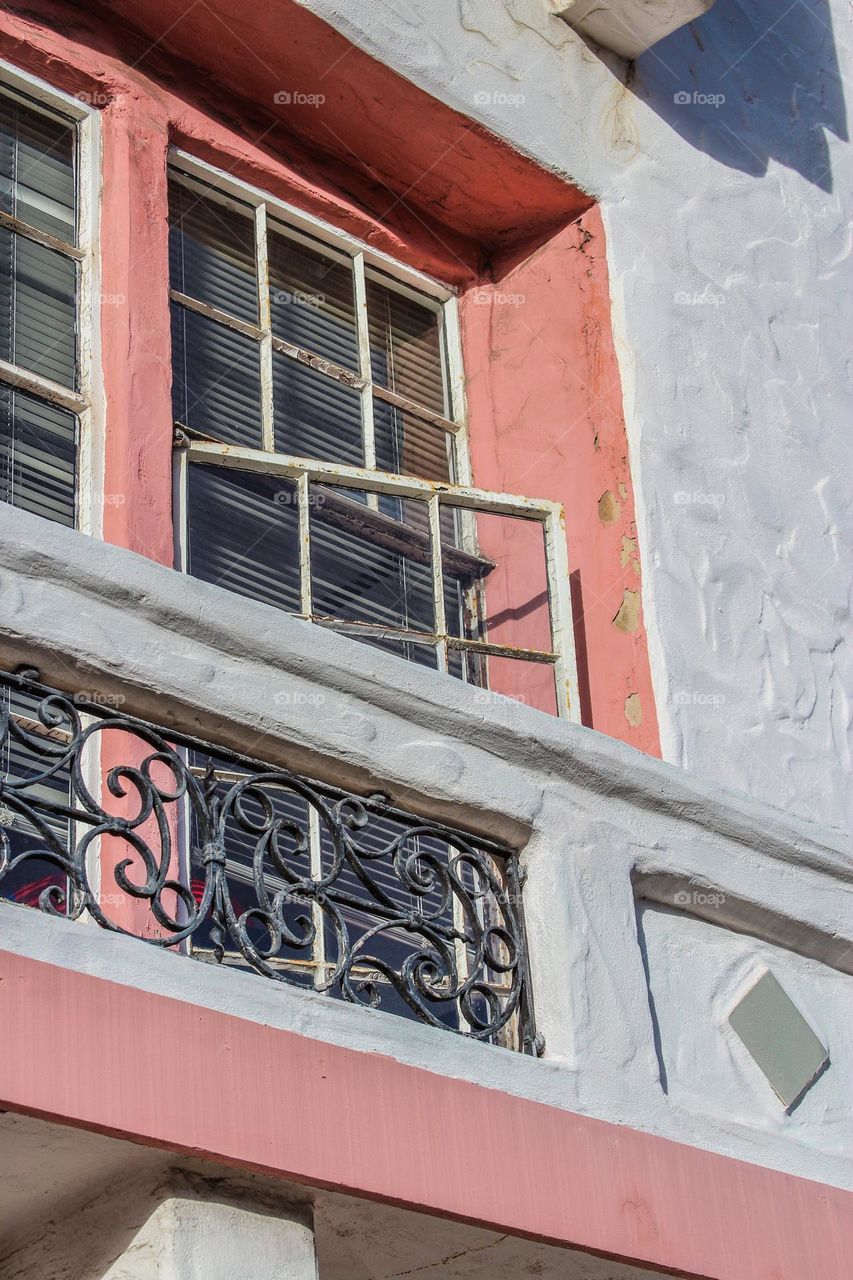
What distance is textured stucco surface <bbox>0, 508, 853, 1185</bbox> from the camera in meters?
3.82

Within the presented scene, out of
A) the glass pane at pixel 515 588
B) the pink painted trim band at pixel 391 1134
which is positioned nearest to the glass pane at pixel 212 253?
the glass pane at pixel 515 588

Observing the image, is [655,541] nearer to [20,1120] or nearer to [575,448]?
[575,448]

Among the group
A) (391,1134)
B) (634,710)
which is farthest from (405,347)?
(391,1134)

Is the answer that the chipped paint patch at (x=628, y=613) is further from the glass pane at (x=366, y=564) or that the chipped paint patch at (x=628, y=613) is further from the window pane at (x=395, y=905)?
the window pane at (x=395, y=905)

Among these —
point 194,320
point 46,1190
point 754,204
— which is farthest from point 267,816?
point 754,204

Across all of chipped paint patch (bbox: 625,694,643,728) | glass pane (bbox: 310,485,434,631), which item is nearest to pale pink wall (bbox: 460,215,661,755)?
chipped paint patch (bbox: 625,694,643,728)

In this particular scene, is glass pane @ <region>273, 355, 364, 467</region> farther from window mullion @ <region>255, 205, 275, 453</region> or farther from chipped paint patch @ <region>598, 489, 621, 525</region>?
chipped paint patch @ <region>598, 489, 621, 525</region>

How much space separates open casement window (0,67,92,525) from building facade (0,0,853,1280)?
0.04ft

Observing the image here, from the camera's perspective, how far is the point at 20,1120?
3.34m

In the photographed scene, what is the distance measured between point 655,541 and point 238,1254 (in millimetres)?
2957

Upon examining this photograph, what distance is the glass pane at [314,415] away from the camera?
5.85 m

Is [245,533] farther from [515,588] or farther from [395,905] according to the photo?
[395,905]

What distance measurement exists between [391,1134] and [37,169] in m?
3.04

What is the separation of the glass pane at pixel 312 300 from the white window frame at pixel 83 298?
686mm
